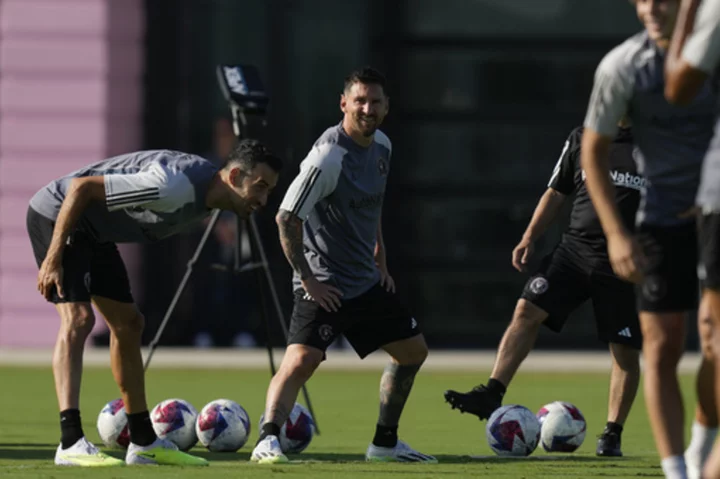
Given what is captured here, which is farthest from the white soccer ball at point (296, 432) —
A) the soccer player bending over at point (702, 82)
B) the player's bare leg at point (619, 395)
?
the soccer player bending over at point (702, 82)

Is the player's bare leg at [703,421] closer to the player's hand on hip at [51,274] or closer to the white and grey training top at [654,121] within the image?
the white and grey training top at [654,121]

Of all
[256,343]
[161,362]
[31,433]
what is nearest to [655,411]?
[31,433]

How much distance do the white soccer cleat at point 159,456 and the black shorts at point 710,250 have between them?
140 inches

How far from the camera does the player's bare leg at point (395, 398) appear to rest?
9375 mm

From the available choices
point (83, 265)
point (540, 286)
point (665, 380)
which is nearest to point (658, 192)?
point (665, 380)

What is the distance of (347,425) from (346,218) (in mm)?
2763

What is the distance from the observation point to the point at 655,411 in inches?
263

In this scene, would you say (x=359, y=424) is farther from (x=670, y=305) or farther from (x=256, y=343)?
(x=256, y=343)

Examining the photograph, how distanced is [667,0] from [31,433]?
223 inches

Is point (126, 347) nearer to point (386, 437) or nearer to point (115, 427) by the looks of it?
point (115, 427)

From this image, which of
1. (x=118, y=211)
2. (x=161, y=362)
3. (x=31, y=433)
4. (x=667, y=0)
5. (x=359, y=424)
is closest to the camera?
(x=667, y=0)

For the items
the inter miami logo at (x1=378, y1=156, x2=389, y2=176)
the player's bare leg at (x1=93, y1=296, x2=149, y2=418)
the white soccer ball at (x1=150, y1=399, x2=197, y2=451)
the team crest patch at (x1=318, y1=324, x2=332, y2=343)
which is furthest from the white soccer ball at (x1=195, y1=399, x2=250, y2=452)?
the inter miami logo at (x1=378, y1=156, x2=389, y2=176)

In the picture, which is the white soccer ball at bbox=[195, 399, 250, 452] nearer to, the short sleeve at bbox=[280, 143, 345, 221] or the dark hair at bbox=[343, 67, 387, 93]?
the short sleeve at bbox=[280, 143, 345, 221]

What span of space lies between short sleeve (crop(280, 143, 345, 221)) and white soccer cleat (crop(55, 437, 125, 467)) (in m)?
1.53
